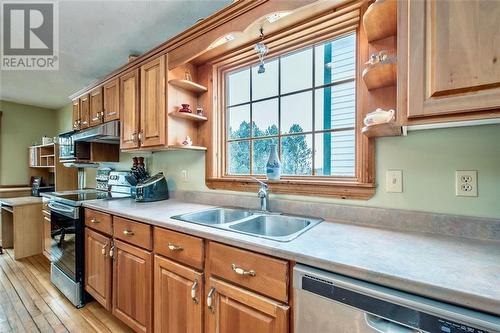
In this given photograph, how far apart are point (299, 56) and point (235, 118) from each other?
706mm

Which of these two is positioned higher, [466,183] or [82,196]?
[466,183]

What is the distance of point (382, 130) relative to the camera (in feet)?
3.74

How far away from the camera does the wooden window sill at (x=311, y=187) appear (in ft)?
4.30

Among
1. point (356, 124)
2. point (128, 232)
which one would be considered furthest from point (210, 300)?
point (356, 124)

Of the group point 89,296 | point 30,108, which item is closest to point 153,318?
point 89,296

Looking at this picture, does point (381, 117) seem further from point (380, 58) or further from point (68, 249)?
point (68, 249)

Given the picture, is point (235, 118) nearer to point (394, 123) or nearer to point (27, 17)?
point (394, 123)

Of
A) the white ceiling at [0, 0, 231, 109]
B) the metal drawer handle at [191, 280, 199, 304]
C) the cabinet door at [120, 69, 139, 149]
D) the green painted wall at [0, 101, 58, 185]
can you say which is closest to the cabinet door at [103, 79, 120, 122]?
the cabinet door at [120, 69, 139, 149]

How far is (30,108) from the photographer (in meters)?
4.70

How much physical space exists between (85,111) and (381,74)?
320 cm

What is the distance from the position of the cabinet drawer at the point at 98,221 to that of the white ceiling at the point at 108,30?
154 centimetres

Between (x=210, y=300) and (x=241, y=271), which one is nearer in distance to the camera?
(x=241, y=271)

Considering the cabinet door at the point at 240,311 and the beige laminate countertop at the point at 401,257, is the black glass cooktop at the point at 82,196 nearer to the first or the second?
the beige laminate countertop at the point at 401,257

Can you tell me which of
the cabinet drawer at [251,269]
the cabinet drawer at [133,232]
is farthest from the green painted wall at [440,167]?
the cabinet drawer at [133,232]
